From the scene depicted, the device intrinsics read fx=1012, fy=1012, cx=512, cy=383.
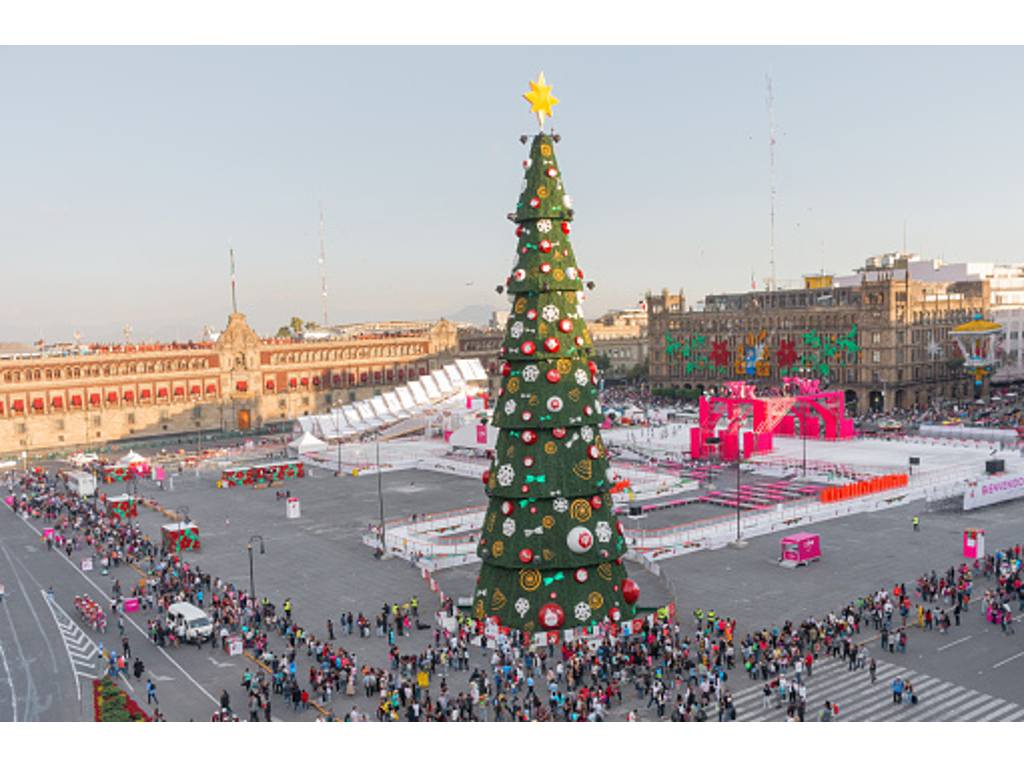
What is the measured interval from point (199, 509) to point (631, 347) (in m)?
108

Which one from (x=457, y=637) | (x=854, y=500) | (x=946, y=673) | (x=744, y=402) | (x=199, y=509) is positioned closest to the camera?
(x=946, y=673)

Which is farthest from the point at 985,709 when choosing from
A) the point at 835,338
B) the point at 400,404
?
the point at 835,338

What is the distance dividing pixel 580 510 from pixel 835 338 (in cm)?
8431

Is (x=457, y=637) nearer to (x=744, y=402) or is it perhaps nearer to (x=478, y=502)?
(x=478, y=502)

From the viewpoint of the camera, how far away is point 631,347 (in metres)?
160

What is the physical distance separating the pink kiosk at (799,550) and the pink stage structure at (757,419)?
22.7 metres

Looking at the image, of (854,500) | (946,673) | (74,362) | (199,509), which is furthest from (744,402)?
(74,362)

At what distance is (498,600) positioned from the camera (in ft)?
99.7

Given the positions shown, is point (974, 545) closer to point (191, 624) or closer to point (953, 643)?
point (953, 643)

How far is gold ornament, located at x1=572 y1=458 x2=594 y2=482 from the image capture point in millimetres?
29734

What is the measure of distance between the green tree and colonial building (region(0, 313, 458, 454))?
82.7 metres

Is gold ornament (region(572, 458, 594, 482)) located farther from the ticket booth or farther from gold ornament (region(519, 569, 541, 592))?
the ticket booth

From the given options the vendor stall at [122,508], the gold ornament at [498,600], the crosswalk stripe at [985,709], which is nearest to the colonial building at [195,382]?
the vendor stall at [122,508]

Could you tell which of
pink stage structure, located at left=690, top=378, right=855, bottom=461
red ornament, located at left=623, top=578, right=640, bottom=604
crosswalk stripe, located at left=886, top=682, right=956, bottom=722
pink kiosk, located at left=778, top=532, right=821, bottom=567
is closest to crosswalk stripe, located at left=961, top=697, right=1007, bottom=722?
crosswalk stripe, located at left=886, top=682, right=956, bottom=722
